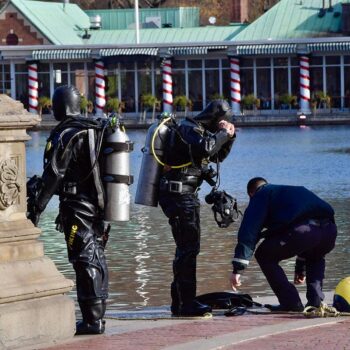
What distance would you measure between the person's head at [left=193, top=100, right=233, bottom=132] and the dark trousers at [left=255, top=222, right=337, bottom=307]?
3.23ft

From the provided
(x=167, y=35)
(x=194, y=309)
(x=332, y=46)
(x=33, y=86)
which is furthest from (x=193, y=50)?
(x=194, y=309)

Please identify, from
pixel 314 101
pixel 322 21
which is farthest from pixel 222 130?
pixel 322 21

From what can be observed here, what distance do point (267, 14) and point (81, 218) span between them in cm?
6326

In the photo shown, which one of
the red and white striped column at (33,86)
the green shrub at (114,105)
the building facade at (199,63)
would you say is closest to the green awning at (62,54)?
the building facade at (199,63)

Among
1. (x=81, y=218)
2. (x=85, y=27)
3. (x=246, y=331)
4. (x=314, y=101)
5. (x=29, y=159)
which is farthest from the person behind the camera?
(x=85, y=27)

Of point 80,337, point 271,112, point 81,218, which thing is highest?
point 81,218

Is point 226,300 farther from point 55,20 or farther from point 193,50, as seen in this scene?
point 55,20

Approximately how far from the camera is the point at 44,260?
9508 millimetres

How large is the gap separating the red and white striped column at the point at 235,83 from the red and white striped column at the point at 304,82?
2.92m

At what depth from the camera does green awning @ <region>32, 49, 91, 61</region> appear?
70.9m

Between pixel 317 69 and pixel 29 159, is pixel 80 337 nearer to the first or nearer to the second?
pixel 29 159

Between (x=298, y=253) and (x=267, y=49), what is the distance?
58.1 m

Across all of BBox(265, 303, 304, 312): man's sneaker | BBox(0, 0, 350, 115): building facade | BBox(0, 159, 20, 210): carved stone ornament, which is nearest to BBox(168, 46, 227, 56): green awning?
BBox(0, 0, 350, 115): building facade

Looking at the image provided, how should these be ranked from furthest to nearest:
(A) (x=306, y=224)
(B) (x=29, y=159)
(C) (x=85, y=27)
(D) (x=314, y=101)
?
(C) (x=85, y=27)
(D) (x=314, y=101)
(B) (x=29, y=159)
(A) (x=306, y=224)
